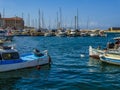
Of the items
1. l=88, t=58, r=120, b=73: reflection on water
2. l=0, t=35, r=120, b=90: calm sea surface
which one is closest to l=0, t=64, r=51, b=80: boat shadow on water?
l=0, t=35, r=120, b=90: calm sea surface

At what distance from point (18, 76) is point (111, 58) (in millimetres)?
12480

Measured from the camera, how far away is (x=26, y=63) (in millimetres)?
33906

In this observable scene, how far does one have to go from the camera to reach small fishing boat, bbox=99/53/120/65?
37094 millimetres

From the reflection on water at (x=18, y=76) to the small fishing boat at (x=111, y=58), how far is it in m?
7.51

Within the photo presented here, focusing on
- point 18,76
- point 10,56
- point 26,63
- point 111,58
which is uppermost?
point 10,56

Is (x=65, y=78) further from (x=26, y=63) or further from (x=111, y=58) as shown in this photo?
(x=111, y=58)

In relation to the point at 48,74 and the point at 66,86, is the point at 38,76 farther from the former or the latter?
the point at 66,86

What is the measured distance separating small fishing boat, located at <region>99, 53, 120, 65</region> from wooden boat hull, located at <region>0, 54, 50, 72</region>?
23.2 ft

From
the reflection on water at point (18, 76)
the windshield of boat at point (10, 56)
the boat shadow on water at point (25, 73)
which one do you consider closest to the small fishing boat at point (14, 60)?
the windshield of boat at point (10, 56)

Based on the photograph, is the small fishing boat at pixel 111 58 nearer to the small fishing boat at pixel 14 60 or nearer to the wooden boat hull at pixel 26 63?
the wooden boat hull at pixel 26 63

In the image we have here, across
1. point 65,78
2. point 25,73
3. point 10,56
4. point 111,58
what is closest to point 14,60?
point 10,56

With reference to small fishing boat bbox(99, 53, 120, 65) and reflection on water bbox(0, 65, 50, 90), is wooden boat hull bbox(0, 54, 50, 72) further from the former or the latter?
small fishing boat bbox(99, 53, 120, 65)

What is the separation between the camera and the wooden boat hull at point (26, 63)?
32.0 meters

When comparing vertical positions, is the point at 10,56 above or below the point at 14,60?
above
